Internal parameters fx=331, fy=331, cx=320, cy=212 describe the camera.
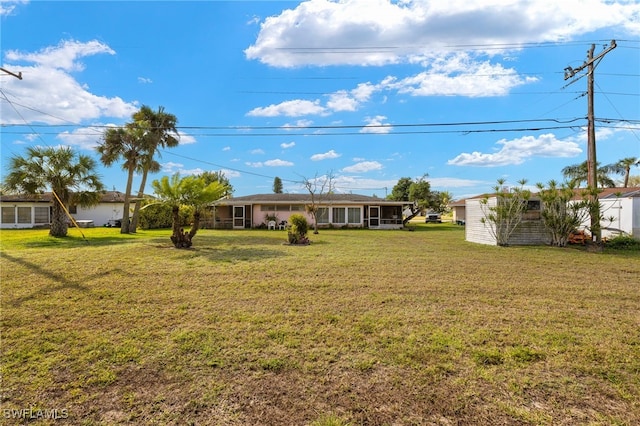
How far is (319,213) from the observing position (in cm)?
2736

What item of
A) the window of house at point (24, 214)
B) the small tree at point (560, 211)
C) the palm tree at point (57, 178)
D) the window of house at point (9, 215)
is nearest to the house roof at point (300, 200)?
the palm tree at point (57, 178)

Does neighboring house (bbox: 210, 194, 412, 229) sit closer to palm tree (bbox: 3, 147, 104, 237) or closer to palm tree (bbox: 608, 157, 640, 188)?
palm tree (bbox: 3, 147, 104, 237)

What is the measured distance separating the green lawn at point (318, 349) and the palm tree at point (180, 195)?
483 cm

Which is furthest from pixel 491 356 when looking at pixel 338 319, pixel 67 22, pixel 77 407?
pixel 67 22

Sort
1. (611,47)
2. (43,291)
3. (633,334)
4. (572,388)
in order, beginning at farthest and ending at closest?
(611,47), (43,291), (633,334), (572,388)

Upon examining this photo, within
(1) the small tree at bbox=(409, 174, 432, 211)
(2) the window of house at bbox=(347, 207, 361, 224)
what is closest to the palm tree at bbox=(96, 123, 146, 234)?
(2) the window of house at bbox=(347, 207, 361, 224)

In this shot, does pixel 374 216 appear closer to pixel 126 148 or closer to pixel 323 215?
pixel 323 215

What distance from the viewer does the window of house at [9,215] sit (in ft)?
87.4

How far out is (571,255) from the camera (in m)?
11.6

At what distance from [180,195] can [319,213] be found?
1580 cm

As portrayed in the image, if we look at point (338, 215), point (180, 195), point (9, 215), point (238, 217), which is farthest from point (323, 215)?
point (9, 215)

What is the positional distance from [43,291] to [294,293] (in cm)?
452

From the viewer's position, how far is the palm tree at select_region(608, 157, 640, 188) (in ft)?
110

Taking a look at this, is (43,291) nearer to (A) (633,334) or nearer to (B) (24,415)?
(B) (24,415)
